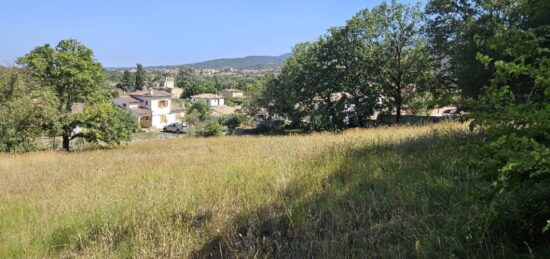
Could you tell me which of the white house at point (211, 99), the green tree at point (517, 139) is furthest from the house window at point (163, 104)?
the green tree at point (517, 139)

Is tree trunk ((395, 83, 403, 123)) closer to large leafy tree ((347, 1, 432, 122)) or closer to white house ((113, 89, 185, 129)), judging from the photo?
large leafy tree ((347, 1, 432, 122))

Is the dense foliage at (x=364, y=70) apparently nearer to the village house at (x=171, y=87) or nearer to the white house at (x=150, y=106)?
the white house at (x=150, y=106)

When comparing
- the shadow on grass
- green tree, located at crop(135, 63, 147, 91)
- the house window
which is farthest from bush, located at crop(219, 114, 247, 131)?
green tree, located at crop(135, 63, 147, 91)

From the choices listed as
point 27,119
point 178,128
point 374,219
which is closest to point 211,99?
point 178,128

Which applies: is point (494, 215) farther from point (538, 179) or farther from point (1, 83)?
point (1, 83)

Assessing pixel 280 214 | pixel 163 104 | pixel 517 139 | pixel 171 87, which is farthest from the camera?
pixel 171 87

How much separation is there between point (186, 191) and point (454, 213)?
3330 mm

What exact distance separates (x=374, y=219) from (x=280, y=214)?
95 cm

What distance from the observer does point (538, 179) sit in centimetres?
223

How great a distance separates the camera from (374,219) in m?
3.67

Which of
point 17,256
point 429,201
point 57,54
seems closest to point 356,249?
point 429,201

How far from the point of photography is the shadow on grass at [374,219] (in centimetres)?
299

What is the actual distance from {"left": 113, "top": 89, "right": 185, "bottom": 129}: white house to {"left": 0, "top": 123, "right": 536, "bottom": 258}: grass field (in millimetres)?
82506

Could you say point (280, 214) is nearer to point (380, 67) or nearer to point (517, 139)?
point (517, 139)
